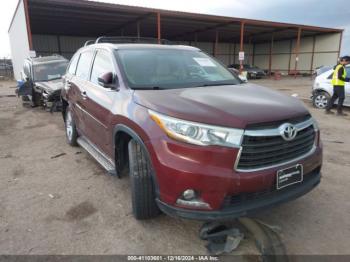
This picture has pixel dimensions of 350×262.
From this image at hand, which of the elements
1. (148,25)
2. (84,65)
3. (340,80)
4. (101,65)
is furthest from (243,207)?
(148,25)

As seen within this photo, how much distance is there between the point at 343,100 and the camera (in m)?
8.58

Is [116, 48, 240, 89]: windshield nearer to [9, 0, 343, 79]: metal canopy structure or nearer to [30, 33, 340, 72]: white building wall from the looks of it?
[9, 0, 343, 79]: metal canopy structure

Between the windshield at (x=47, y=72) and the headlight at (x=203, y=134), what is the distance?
8.99 meters

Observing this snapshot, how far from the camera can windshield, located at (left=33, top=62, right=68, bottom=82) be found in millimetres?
10148

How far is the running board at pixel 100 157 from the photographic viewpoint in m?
3.33

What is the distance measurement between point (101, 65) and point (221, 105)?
2.03 m

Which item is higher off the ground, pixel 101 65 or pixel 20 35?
pixel 20 35

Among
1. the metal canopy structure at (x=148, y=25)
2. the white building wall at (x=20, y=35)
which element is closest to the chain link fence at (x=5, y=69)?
the metal canopy structure at (x=148, y=25)

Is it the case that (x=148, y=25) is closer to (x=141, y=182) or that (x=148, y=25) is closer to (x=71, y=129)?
(x=71, y=129)

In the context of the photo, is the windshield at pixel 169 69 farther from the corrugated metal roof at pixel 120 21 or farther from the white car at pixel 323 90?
the corrugated metal roof at pixel 120 21

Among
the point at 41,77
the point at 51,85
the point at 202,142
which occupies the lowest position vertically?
the point at 51,85

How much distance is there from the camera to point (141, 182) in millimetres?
2641

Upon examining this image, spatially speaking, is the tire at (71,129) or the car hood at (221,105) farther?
the tire at (71,129)

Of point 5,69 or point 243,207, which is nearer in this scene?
point 243,207
